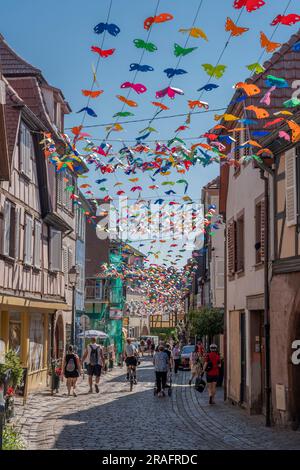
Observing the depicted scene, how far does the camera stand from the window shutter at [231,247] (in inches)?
848

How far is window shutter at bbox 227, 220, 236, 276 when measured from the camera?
21.5 m

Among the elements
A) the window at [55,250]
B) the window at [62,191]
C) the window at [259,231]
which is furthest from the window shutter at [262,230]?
the window at [62,191]

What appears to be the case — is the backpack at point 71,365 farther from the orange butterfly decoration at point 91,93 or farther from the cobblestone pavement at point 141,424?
the orange butterfly decoration at point 91,93

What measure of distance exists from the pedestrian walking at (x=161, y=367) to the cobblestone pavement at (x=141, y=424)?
397 mm

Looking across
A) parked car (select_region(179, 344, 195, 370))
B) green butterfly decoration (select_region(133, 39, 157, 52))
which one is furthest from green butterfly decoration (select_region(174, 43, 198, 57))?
parked car (select_region(179, 344, 195, 370))

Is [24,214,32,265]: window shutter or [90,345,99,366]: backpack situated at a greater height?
[24,214,32,265]: window shutter

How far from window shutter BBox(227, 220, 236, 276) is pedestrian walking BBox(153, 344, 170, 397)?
127 inches

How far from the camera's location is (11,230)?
21484 millimetres

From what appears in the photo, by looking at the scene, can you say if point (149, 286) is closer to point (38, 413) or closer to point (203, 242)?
point (203, 242)

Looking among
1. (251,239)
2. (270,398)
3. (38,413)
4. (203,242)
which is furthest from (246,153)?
(203,242)

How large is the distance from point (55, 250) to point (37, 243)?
2.73 m

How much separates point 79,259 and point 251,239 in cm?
2161

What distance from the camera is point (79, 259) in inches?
1558

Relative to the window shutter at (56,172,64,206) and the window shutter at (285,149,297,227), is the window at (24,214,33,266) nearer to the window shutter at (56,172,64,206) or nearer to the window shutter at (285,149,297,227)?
the window shutter at (56,172,64,206)
